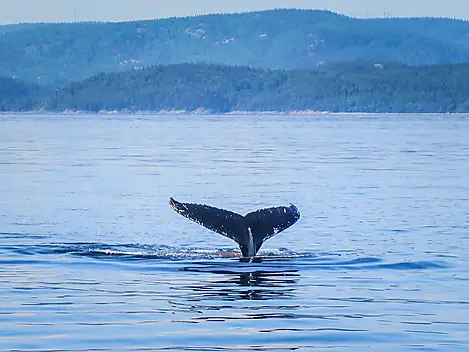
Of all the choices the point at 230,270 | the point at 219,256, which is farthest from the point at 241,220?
the point at 219,256

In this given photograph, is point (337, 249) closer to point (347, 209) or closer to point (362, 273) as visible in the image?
point (362, 273)

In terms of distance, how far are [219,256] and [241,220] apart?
2.20 m

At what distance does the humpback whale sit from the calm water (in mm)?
530

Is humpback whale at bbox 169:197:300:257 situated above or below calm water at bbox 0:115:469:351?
above

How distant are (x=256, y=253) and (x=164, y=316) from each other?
4641 millimetres

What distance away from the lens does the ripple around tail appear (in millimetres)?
17109

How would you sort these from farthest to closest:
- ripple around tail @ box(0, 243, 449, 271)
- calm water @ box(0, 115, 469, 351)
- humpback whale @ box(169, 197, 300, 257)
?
ripple around tail @ box(0, 243, 449, 271) < humpback whale @ box(169, 197, 300, 257) < calm water @ box(0, 115, 469, 351)

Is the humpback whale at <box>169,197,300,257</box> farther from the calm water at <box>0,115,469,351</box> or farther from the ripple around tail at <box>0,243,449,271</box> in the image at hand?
the ripple around tail at <box>0,243,449,271</box>

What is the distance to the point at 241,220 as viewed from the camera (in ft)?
51.5

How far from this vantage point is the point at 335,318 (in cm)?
1304

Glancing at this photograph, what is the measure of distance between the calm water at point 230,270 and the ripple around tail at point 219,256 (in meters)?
0.03

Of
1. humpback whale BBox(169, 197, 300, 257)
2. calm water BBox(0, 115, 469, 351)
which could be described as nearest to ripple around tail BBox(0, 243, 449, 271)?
calm water BBox(0, 115, 469, 351)

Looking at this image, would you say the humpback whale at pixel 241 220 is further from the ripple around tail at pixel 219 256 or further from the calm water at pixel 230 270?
the ripple around tail at pixel 219 256

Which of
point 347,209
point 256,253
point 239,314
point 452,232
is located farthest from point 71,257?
point 347,209
